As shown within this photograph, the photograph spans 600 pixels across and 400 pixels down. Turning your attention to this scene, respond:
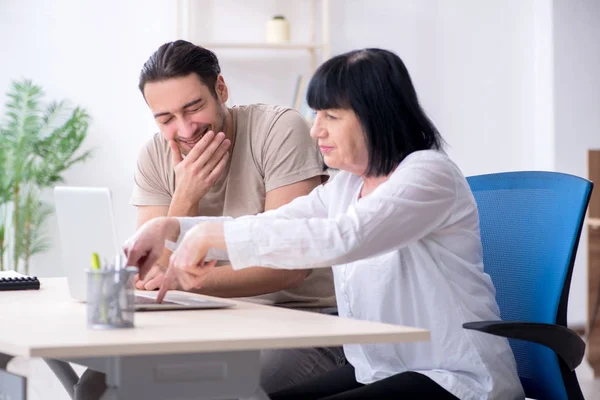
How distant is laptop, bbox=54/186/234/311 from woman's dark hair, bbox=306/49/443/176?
1.29ft

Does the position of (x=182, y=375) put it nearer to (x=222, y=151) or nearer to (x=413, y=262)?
(x=413, y=262)

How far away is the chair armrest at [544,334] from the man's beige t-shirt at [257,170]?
0.62m

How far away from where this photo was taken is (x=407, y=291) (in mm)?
1560

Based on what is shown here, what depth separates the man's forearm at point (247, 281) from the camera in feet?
6.09

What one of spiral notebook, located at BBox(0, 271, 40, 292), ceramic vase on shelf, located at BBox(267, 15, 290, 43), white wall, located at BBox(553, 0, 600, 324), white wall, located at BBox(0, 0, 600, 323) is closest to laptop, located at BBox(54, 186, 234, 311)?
spiral notebook, located at BBox(0, 271, 40, 292)

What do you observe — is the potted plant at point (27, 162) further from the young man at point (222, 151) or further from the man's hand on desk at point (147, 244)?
the man's hand on desk at point (147, 244)

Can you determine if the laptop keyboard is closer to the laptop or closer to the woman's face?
the laptop

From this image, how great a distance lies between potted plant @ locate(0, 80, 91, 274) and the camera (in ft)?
14.5

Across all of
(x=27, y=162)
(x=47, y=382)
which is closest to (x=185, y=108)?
(x=47, y=382)

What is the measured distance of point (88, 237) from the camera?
1504 mm

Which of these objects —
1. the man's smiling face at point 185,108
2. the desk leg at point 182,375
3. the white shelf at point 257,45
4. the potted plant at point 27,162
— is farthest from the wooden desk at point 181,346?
the white shelf at point 257,45

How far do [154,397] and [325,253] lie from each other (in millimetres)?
399

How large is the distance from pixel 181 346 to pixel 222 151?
1.07 m

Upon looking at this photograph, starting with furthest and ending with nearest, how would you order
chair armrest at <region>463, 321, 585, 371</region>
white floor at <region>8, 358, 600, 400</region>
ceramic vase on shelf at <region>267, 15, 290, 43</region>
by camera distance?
ceramic vase on shelf at <region>267, 15, 290, 43</region> < white floor at <region>8, 358, 600, 400</region> < chair armrest at <region>463, 321, 585, 371</region>
